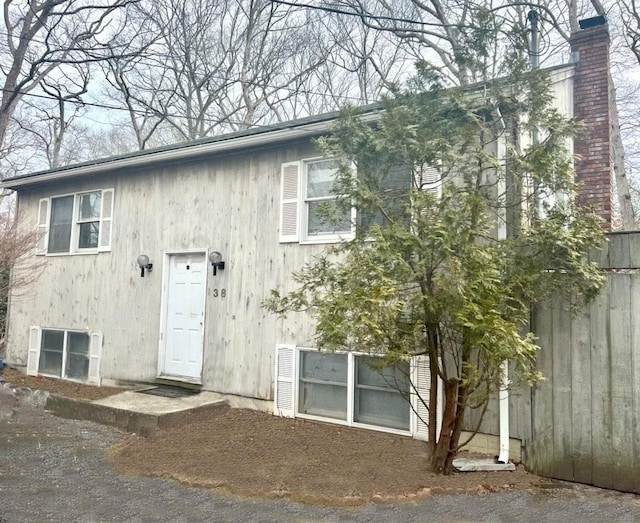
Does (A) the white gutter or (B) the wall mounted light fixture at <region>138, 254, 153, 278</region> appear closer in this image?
(A) the white gutter

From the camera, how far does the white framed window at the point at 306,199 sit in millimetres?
6730

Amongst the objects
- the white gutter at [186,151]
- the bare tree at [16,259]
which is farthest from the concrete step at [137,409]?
the white gutter at [186,151]

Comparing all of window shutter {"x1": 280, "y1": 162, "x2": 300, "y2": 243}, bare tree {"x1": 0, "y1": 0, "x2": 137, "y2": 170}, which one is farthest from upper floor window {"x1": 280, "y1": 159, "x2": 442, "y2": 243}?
bare tree {"x1": 0, "y1": 0, "x2": 137, "y2": 170}

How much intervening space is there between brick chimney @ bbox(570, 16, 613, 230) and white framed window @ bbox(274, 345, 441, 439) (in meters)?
3.22

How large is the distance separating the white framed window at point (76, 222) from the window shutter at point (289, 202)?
12.1 feet

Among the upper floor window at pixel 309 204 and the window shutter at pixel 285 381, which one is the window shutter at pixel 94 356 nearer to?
the window shutter at pixel 285 381

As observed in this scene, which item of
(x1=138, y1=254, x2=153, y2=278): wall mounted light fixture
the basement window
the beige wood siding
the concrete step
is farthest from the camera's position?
the basement window

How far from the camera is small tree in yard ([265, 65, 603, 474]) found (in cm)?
418

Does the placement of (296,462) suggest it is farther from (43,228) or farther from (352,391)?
(43,228)

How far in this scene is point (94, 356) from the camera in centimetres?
893

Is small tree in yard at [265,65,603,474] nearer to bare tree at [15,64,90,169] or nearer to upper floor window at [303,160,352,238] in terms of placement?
upper floor window at [303,160,352,238]

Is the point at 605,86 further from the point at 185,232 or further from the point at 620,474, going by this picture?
the point at 185,232

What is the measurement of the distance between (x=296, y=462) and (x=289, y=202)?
11.0ft

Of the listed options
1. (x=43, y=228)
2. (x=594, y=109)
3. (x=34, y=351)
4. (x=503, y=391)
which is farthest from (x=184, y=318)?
(x=594, y=109)
